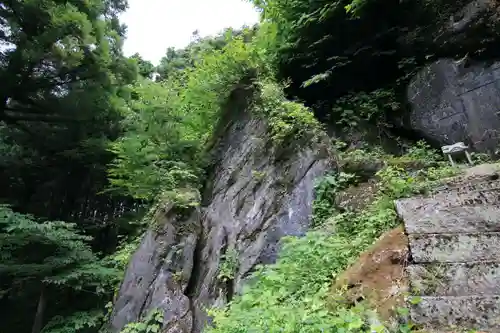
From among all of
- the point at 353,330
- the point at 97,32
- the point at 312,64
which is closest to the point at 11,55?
the point at 97,32

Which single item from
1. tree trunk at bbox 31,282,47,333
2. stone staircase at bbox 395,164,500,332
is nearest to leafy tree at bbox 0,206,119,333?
tree trunk at bbox 31,282,47,333

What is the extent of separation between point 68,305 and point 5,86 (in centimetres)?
555

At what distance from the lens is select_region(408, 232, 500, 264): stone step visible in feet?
8.59

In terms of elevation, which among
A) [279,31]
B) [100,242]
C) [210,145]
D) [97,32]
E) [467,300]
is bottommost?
[467,300]

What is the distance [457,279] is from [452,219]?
2.58 ft

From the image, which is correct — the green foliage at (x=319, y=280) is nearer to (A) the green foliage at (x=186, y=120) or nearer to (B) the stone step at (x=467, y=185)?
(B) the stone step at (x=467, y=185)

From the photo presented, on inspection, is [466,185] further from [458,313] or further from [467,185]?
[458,313]

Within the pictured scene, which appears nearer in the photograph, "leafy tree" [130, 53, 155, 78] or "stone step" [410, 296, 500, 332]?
"stone step" [410, 296, 500, 332]

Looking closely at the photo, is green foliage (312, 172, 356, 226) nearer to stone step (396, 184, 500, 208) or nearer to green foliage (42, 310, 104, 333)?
stone step (396, 184, 500, 208)

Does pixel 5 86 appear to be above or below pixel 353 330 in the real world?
above

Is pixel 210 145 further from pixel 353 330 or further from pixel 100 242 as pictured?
pixel 353 330

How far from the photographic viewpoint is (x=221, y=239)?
598 cm

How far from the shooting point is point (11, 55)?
8086 millimetres

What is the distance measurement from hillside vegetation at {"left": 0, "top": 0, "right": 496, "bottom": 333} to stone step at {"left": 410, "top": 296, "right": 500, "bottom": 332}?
270 centimetres
